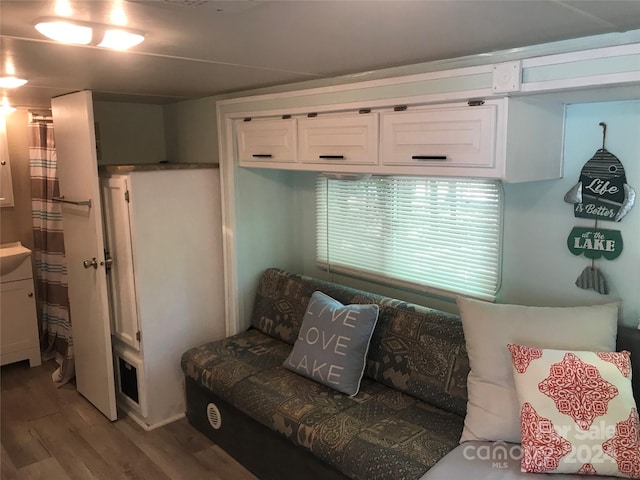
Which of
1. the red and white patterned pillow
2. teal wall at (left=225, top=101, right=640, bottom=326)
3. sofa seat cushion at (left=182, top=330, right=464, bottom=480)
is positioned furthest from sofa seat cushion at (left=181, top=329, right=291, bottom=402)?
the red and white patterned pillow

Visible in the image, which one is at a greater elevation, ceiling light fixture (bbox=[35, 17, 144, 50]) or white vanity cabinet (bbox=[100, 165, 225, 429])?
ceiling light fixture (bbox=[35, 17, 144, 50])

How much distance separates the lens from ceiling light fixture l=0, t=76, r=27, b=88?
8.62 ft

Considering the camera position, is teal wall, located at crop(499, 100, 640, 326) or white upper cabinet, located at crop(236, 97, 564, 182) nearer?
white upper cabinet, located at crop(236, 97, 564, 182)

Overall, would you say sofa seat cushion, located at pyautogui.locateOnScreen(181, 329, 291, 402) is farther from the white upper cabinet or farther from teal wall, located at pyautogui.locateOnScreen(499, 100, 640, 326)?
teal wall, located at pyautogui.locateOnScreen(499, 100, 640, 326)

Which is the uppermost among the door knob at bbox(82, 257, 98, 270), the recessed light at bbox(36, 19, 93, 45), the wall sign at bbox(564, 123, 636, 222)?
the recessed light at bbox(36, 19, 93, 45)

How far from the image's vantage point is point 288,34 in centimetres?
172

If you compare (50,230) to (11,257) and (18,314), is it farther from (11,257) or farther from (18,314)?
(18,314)

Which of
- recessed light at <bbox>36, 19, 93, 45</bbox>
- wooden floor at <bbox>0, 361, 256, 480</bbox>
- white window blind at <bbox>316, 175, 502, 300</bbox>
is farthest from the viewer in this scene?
wooden floor at <bbox>0, 361, 256, 480</bbox>

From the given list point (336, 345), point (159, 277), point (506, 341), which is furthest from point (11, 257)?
point (506, 341)

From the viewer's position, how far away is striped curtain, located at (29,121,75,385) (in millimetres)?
4004

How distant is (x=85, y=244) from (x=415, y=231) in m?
2.01

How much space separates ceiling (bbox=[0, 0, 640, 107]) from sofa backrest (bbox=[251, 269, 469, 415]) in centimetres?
119

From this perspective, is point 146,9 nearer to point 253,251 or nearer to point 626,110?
point 626,110

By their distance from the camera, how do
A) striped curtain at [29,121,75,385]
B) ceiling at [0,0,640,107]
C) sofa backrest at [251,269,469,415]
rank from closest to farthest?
ceiling at [0,0,640,107] < sofa backrest at [251,269,469,415] < striped curtain at [29,121,75,385]
